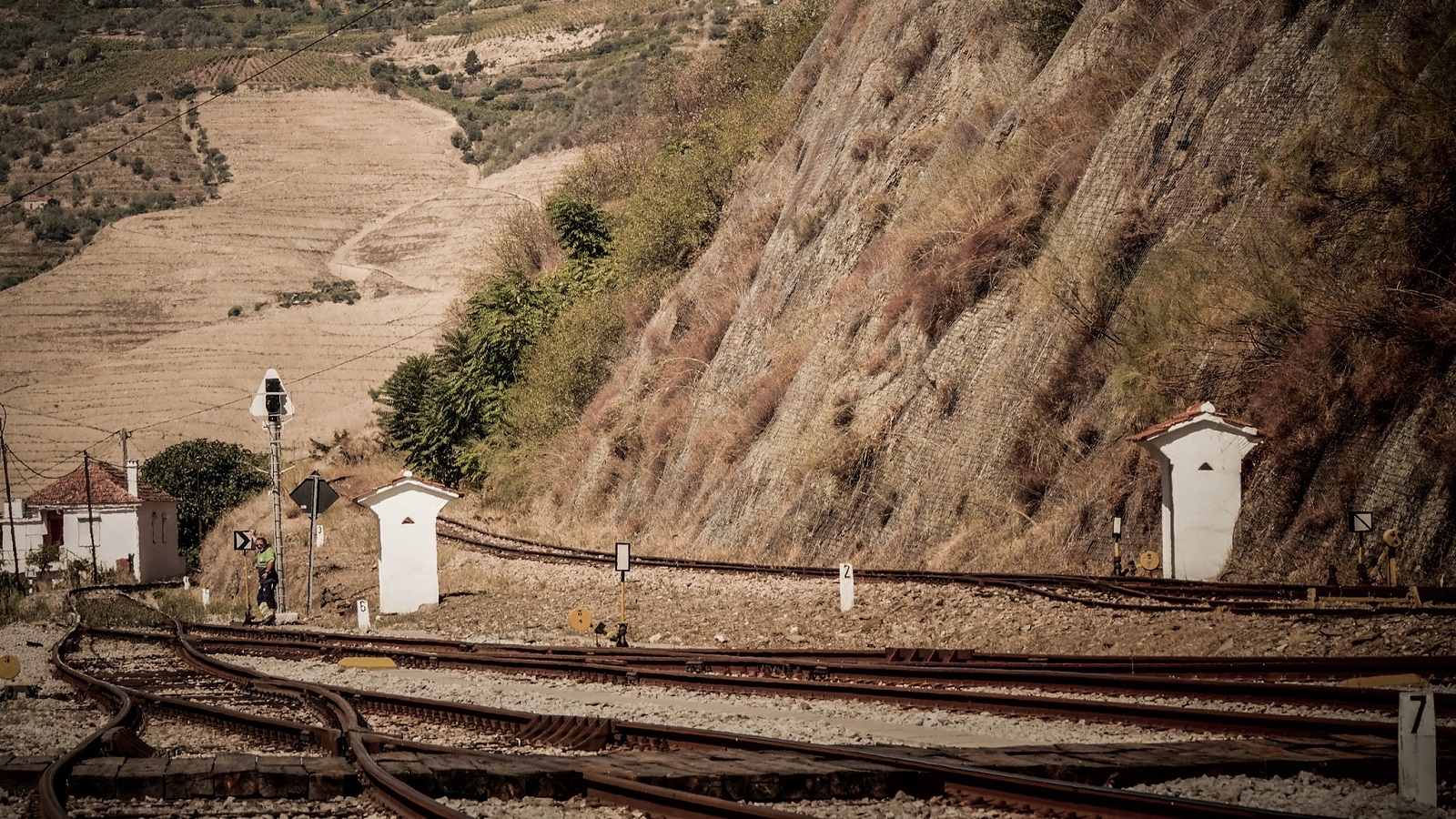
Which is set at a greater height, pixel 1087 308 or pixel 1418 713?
pixel 1087 308

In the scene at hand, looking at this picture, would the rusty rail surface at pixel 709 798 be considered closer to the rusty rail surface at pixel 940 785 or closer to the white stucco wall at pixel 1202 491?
the rusty rail surface at pixel 940 785

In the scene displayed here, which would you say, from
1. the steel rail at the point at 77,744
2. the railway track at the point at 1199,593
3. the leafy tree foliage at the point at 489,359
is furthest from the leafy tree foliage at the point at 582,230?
the steel rail at the point at 77,744

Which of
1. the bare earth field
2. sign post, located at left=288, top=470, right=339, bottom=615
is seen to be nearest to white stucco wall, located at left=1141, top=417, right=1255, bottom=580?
sign post, located at left=288, top=470, right=339, bottom=615

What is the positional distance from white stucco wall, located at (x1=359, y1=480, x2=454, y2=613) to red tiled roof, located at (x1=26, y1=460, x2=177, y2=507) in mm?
50581

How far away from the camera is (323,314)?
468 ft

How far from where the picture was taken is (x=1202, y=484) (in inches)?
723

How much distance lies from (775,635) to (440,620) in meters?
7.82

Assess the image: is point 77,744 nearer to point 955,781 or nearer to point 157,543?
point 955,781

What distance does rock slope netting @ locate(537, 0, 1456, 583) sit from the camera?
726 inches

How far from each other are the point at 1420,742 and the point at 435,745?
6605mm

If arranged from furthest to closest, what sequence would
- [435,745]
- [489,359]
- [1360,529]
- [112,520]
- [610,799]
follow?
[112,520], [489,359], [1360,529], [435,745], [610,799]

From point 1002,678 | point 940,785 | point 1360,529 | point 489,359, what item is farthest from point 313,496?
point 489,359

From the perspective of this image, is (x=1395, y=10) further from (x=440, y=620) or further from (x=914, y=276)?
(x=440, y=620)

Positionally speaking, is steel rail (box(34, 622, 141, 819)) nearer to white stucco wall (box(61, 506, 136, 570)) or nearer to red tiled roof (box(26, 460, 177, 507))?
white stucco wall (box(61, 506, 136, 570))
